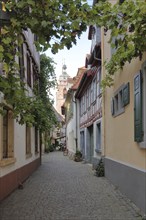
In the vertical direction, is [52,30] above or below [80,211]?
above

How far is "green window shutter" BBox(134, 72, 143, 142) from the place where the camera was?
8.62 meters

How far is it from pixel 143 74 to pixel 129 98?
1780 millimetres

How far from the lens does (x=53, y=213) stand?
8328 mm

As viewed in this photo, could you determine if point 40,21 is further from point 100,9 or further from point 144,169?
point 144,169

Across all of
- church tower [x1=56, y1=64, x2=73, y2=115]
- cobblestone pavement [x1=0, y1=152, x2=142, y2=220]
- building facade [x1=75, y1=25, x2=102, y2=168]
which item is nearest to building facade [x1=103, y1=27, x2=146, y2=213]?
cobblestone pavement [x1=0, y1=152, x2=142, y2=220]

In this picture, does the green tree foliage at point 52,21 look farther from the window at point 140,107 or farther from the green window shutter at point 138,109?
the green window shutter at point 138,109

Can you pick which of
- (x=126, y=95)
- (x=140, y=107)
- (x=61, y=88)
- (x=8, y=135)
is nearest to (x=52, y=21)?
(x=140, y=107)

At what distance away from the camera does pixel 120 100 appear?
1183 cm

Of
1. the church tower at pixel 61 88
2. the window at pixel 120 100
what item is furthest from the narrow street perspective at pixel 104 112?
the church tower at pixel 61 88

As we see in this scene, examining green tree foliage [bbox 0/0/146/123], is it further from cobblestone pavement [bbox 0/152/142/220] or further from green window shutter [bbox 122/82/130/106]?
green window shutter [bbox 122/82/130/106]

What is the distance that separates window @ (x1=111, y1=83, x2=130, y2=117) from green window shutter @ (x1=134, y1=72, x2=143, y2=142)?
3.91 ft

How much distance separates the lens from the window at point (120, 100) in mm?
10449

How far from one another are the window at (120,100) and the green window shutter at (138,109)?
119 centimetres

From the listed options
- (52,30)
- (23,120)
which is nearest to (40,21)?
(52,30)
